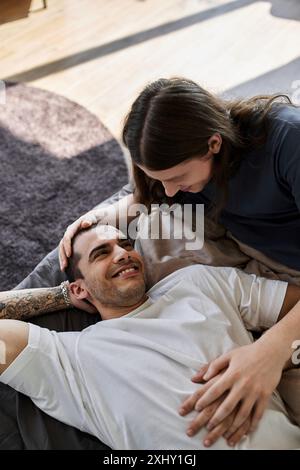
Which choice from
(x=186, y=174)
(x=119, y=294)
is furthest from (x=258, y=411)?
(x=186, y=174)

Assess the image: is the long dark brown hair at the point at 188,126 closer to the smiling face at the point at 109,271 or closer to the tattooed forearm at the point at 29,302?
the smiling face at the point at 109,271

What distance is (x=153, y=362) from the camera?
129 cm

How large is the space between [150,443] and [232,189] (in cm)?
68

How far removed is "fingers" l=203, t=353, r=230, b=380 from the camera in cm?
123

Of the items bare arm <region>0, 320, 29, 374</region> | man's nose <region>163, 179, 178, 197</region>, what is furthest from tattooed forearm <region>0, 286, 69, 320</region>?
man's nose <region>163, 179, 178, 197</region>

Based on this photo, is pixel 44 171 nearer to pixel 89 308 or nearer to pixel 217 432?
pixel 89 308

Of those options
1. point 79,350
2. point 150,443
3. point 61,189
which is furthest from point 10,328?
point 61,189

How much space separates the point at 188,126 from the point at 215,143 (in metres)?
0.10

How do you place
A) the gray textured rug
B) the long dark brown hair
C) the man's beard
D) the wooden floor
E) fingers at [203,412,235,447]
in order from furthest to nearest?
the wooden floor → the gray textured rug → the man's beard → the long dark brown hair → fingers at [203,412,235,447]

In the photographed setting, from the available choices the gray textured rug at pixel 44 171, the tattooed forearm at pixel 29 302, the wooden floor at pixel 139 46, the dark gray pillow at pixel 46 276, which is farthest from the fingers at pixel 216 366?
the wooden floor at pixel 139 46

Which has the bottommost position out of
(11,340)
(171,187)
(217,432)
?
(217,432)

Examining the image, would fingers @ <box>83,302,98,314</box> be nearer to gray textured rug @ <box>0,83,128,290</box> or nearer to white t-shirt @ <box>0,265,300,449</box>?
white t-shirt @ <box>0,265,300,449</box>

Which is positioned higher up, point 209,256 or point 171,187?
point 171,187

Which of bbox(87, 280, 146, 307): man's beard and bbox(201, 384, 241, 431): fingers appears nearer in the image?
bbox(201, 384, 241, 431): fingers
